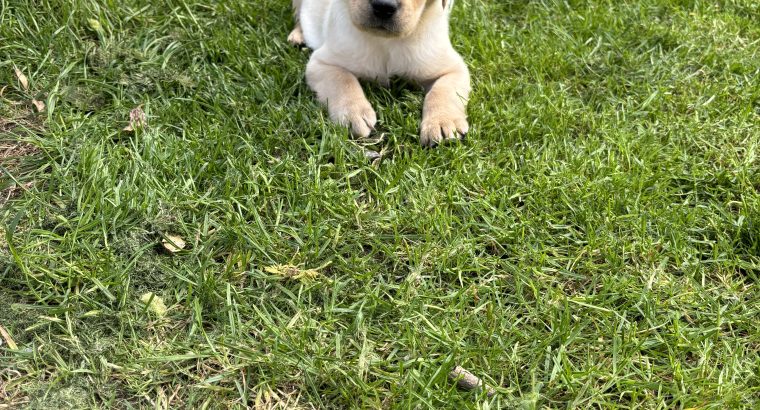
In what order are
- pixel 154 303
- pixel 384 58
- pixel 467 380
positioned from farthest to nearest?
pixel 384 58 → pixel 154 303 → pixel 467 380

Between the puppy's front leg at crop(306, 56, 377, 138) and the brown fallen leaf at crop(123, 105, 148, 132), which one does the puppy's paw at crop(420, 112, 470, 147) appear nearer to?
the puppy's front leg at crop(306, 56, 377, 138)

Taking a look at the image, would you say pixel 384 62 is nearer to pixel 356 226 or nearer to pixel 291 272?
pixel 356 226

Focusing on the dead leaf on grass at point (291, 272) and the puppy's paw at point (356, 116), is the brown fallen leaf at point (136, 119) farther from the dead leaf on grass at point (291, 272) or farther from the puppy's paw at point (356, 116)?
the dead leaf on grass at point (291, 272)

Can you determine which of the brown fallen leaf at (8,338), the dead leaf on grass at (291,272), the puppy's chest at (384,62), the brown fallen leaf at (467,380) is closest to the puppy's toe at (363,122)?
the puppy's chest at (384,62)

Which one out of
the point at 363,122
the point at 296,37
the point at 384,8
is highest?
the point at 384,8

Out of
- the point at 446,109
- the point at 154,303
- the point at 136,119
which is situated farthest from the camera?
the point at 446,109

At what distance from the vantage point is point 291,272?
2936 mm

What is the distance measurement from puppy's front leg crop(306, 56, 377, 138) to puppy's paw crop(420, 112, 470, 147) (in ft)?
0.89

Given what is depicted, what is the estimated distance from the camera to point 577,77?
4.39 m

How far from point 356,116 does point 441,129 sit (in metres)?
0.44

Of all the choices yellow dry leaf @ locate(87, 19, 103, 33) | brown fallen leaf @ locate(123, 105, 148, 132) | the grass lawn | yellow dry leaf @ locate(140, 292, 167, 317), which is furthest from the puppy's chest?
yellow dry leaf @ locate(140, 292, 167, 317)

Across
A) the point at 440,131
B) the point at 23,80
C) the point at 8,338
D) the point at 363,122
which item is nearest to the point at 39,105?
the point at 23,80

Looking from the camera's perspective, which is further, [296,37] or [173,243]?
[296,37]

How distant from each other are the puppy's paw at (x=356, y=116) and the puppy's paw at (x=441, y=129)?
27 centimetres
